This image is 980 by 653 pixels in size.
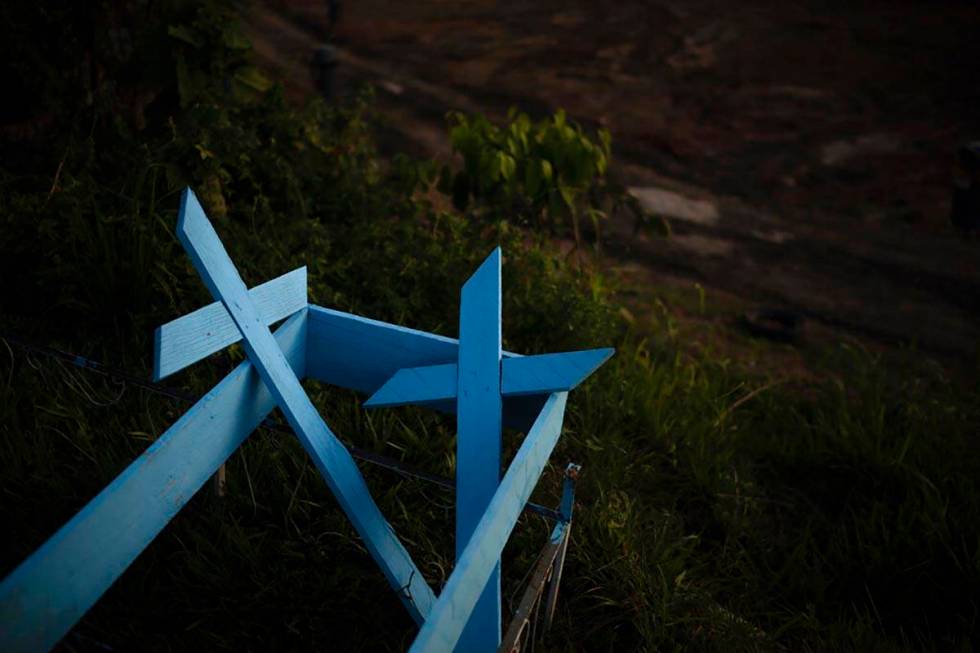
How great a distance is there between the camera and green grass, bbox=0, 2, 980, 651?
1.83m

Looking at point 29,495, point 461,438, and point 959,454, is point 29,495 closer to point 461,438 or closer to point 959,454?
point 461,438

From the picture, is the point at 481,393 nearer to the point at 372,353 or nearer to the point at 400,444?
the point at 372,353

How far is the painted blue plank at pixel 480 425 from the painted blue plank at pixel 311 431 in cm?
14

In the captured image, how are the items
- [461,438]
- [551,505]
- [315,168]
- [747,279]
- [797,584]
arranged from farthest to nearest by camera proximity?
[747,279], [315,168], [797,584], [551,505], [461,438]

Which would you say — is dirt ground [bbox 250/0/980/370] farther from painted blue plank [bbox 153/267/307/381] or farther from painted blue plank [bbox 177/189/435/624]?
painted blue plank [bbox 177/189/435/624]

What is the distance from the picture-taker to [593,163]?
322 centimetres

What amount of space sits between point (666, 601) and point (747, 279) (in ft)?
9.56

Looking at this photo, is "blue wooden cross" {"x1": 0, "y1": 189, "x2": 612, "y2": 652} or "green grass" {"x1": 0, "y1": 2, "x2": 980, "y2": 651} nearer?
"blue wooden cross" {"x1": 0, "y1": 189, "x2": 612, "y2": 652}

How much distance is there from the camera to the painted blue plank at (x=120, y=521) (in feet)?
3.43

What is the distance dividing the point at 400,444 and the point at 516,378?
868 mm

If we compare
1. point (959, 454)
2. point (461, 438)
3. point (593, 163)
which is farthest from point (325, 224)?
point (959, 454)

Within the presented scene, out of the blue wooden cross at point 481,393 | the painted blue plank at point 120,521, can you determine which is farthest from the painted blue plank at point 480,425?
the painted blue plank at point 120,521

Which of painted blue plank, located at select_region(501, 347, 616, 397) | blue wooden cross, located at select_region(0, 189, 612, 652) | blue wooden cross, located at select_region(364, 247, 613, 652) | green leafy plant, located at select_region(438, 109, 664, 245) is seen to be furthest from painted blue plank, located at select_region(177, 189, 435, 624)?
green leafy plant, located at select_region(438, 109, 664, 245)

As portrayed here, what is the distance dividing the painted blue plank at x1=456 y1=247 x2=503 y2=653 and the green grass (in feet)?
0.88
